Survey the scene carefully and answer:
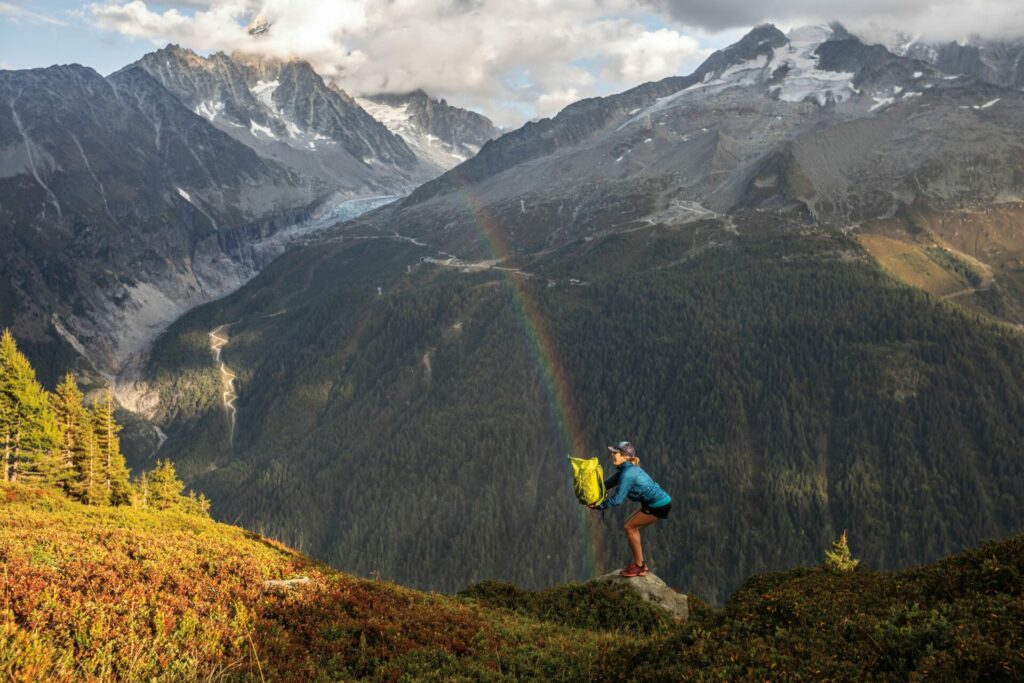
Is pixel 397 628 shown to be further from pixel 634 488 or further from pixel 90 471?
pixel 90 471

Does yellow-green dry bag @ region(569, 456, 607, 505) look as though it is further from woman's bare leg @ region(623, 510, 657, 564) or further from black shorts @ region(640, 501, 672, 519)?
woman's bare leg @ region(623, 510, 657, 564)

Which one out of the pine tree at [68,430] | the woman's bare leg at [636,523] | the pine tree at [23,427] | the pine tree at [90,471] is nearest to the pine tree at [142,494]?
the pine tree at [90,471]

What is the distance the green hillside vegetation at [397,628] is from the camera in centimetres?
1084

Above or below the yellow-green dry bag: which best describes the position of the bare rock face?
below

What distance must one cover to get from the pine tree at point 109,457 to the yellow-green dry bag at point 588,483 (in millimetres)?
53303

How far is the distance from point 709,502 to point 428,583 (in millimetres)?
88808

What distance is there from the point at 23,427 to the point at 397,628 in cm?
5451

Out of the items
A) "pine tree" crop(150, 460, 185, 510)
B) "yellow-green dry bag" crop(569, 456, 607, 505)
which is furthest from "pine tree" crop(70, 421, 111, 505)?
"yellow-green dry bag" crop(569, 456, 607, 505)

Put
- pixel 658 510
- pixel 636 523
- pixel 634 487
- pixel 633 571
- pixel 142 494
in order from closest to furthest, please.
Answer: pixel 634 487, pixel 658 510, pixel 636 523, pixel 633 571, pixel 142 494

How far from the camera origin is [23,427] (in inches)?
2142

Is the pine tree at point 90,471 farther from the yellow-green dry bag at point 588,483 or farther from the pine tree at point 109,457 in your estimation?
the yellow-green dry bag at point 588,483

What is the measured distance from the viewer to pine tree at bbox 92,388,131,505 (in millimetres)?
58281

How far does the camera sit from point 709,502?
198 metres

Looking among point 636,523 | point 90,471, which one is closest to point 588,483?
point 636,523
